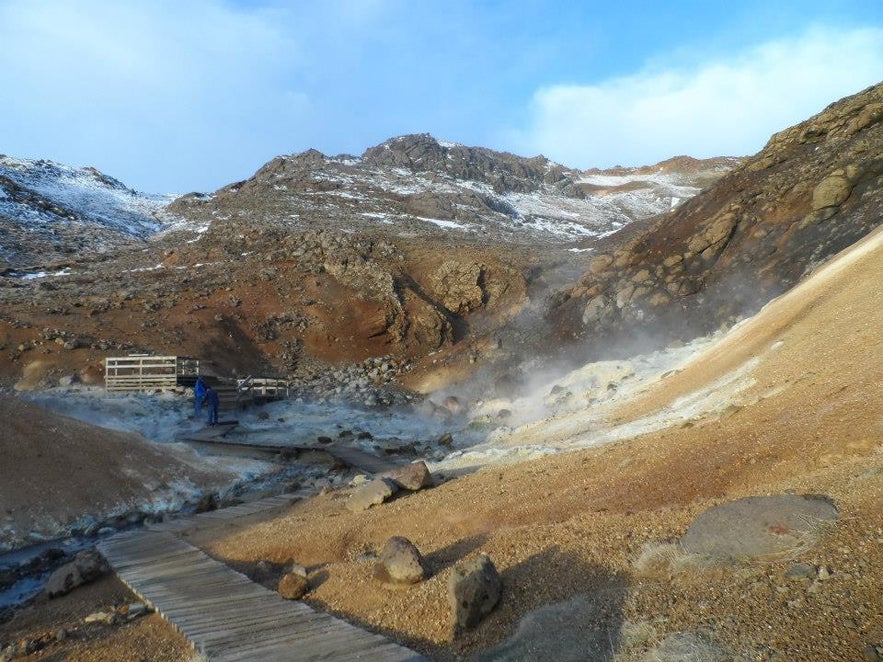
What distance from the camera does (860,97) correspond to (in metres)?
22.3

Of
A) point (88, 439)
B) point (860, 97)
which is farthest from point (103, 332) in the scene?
point (860, 97)

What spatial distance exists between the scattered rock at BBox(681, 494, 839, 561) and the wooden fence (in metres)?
18.2

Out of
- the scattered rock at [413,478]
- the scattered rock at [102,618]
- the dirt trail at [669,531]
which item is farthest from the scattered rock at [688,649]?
the scattered rock at [413,478]

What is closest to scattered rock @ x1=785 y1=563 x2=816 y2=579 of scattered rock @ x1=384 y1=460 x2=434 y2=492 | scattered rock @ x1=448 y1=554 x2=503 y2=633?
scattered rock @ x1=448 y1=554 x2=503 y2=633

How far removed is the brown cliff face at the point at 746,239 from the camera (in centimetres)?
1886

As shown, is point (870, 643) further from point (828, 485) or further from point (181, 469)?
point (181, 469)

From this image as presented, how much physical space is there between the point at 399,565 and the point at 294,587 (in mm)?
1278

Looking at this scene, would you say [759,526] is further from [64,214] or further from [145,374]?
[64,214]

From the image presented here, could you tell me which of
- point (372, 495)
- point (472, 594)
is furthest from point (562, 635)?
point (372, 495)

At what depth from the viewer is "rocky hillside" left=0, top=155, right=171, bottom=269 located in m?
38.8

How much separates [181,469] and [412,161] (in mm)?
64692

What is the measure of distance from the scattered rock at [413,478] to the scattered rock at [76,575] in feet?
13.0

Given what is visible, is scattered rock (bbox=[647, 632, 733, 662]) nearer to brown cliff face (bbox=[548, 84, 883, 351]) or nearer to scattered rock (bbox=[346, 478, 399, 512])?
scattered rock (bbox=[346, 478, 399, 512])

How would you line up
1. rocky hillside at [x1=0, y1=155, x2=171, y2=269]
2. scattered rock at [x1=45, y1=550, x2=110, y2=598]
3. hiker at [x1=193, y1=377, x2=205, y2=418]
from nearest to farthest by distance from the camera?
scattered rock at [x1=45, y1=550, x2=110, y2=598]
hiker at [x1=193, y1=377, x2=205, y2=418]
rocky hillside at [x1=0, y1=155, x2=171, y2=269]
